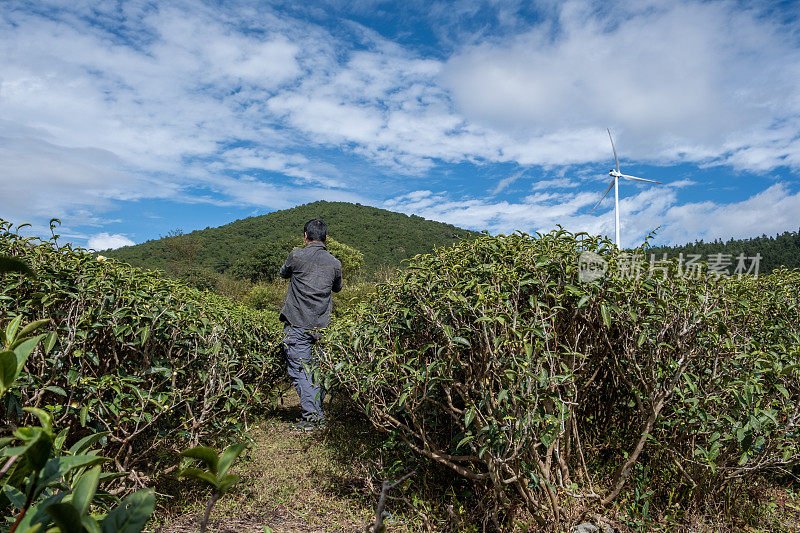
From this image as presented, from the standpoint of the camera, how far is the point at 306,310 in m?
6.04

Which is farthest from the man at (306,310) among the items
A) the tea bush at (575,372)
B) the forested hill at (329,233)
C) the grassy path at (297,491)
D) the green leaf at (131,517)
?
the forested hill at (329,233)

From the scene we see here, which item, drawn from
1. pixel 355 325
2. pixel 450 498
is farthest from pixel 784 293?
pixel 355 325

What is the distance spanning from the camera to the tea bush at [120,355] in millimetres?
3322

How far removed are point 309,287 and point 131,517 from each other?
5.38m

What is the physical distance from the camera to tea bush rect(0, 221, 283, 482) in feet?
10.9

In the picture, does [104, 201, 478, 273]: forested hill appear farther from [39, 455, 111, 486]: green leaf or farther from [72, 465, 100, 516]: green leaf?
[72, 465, 100, 516]: green leaf

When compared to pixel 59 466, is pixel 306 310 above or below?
above

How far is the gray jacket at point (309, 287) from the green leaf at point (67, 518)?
535 centimetres

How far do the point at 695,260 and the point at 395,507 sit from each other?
3113 mm

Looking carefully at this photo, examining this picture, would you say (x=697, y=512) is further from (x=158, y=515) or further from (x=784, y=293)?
(x=158, y=515)

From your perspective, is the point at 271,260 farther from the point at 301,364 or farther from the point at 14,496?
the point at 14,496

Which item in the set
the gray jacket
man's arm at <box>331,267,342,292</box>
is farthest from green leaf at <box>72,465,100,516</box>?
man's arm at <box>331,267,342,292</box>

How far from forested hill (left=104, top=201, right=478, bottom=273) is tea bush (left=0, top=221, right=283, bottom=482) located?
39.7 meters

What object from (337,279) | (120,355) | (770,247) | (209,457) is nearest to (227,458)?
(209,457)
